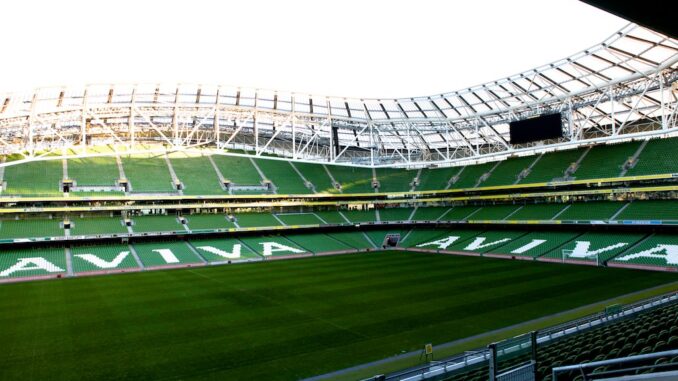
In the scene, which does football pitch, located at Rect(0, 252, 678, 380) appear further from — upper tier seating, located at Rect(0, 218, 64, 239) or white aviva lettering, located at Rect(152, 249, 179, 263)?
upper tier seating, located at Rect(0, 218, 64, 239)

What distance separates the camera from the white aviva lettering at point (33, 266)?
113 feet

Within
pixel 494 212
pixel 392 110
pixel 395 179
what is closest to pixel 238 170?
pixel 392 110

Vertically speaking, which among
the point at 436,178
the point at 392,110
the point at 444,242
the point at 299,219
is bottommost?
the point at 444,242

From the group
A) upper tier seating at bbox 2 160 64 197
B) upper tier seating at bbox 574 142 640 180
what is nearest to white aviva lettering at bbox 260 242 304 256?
upper tier seating at bbox 2 160 64 197

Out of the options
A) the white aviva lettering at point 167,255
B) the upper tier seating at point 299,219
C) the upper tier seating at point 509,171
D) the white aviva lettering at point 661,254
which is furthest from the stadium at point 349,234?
the white aviva lettering at point 167,255

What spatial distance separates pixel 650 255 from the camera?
3222 centimetres

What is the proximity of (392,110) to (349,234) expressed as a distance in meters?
16.1

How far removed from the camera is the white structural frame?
111ft

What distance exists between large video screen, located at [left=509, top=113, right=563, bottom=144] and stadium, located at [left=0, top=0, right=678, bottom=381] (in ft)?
0.65

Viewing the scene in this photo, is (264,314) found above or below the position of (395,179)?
below

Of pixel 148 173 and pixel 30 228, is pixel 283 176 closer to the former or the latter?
pixel 148 173

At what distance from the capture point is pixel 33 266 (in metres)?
35.4

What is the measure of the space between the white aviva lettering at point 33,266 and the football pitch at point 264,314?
12.3 feet

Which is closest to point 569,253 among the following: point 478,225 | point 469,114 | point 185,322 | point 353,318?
point 478,225
